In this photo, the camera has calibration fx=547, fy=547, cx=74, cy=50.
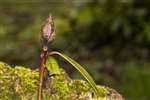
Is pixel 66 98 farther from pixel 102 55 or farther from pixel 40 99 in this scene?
pixel 102 55

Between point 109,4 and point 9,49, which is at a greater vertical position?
point 109,4

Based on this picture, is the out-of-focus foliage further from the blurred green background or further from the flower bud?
the blurred green background

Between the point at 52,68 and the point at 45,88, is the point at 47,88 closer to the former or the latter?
the point at 45,88

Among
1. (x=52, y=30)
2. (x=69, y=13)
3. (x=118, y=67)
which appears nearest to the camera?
(x=52, y=30)

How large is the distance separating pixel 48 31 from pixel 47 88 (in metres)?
0.32

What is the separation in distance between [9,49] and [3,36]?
1.75 ft

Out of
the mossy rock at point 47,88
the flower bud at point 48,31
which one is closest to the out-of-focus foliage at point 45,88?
the mossy rock at point 47,88

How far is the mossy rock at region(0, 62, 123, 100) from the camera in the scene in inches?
84.6

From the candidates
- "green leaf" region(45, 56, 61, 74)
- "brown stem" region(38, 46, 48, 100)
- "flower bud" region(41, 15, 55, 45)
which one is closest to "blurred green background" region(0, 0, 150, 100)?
"green leaf" region(45, 56, 61, 74)

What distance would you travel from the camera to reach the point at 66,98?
2143mm

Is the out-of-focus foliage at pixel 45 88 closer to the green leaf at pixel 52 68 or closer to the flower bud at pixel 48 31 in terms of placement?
the green leaf at pixel 52 68

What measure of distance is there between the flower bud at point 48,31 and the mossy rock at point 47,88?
0.93ft

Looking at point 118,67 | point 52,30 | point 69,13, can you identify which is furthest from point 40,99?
point 69,13

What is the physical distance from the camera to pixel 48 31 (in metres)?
1.94
